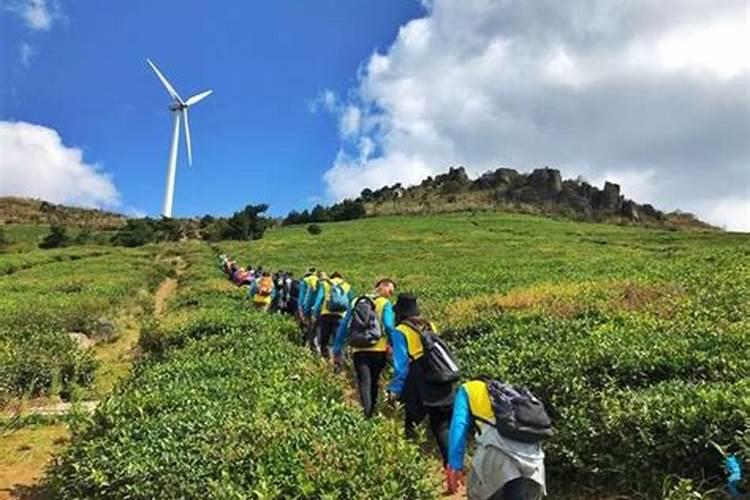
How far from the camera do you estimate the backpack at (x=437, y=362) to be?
357 inches

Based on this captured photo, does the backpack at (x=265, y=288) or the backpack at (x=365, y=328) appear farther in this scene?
the backpack at (x=265, y=288)

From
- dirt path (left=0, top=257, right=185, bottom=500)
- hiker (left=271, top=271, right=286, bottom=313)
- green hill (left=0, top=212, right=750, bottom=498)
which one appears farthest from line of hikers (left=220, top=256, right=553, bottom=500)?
hiker (left=271, top=271, right=286, bottom=313)

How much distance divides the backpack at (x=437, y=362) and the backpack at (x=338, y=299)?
700 centimetres

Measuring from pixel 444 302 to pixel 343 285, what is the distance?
8650 millimetres

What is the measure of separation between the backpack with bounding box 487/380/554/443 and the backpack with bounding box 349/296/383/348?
569cm

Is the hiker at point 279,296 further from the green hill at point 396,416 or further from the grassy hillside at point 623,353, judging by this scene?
the grassy hillside at point 623,353

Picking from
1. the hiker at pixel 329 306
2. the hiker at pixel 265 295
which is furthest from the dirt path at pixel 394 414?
the hiker at pixel 265 295

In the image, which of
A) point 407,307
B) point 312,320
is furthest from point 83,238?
point 407,307

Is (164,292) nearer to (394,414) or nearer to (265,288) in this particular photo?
(265,288)

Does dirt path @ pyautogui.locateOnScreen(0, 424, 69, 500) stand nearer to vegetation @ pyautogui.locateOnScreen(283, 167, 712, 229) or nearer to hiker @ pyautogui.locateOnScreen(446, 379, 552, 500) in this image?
hiker @ pyautogui.locateOnScreen(446, 379, 552, 500)

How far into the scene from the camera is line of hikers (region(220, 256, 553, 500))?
20.3ft

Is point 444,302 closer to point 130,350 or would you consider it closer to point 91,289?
point 130,350

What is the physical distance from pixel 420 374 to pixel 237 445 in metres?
2.52

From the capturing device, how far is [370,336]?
1190 centimetres
